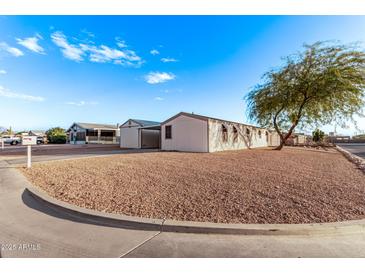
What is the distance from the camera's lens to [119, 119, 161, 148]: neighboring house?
19844 mm

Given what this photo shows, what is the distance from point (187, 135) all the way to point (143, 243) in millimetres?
12459

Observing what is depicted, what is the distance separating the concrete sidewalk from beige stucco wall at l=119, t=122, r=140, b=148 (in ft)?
56.6

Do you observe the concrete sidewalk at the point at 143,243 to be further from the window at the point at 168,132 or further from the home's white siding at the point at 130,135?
the home's white siding at the point at 130,135

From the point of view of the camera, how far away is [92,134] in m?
30.4

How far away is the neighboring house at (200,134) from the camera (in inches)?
542

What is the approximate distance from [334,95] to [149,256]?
53.2ft

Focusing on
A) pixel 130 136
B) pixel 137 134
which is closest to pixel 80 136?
pixel 130 136

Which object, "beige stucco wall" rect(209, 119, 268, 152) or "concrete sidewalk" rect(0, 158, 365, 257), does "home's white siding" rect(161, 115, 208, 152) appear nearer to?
"beige stucco wall" rect(209, 119, 268, 152)

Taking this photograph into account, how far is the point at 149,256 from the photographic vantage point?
7.16 ft

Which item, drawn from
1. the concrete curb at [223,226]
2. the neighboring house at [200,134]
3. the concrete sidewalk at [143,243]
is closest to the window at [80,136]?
the neighboring house at [200,134]

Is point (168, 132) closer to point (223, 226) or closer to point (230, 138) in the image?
point (230, 138)

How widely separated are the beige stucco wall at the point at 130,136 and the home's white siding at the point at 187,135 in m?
5.03
